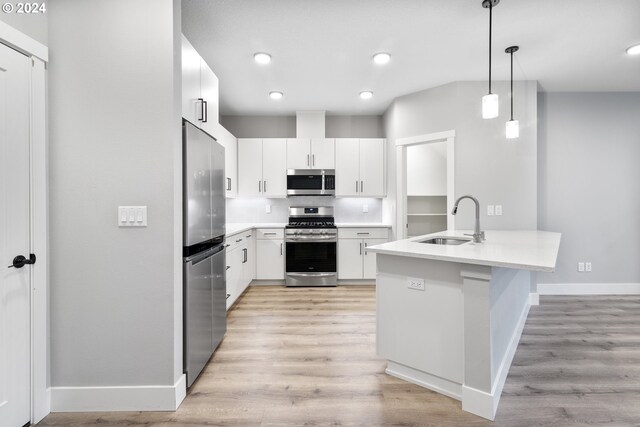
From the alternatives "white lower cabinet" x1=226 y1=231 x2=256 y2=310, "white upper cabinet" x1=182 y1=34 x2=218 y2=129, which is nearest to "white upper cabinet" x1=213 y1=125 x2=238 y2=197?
"white lower cabinet" x1=226 y1=231 x2=256 y2=310

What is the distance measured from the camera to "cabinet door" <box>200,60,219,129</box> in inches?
93.0

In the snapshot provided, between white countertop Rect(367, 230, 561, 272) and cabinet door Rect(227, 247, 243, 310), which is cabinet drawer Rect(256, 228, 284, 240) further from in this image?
white countertop Rect(367, 230, 561, 272)

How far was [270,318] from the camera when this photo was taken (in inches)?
131

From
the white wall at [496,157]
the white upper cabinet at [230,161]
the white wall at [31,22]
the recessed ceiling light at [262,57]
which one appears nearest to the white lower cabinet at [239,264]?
the white upper cabinet at [230,161]

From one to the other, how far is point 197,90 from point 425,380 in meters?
2.54

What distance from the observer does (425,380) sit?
204cm

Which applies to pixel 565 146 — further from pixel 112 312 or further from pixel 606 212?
pixel 112 312

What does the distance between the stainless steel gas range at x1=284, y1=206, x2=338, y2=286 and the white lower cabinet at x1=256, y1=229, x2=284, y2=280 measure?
111mm

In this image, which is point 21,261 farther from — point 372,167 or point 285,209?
point 372,167

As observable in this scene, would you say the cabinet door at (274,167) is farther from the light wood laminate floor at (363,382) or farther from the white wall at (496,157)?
the white wall at (496,157)

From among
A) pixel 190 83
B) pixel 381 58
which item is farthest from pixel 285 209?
pixel 190 83

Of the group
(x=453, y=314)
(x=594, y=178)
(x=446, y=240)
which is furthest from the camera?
(x=594, y=178)

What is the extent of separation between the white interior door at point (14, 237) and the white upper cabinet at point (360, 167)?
369cm

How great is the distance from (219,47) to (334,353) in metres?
2.90
